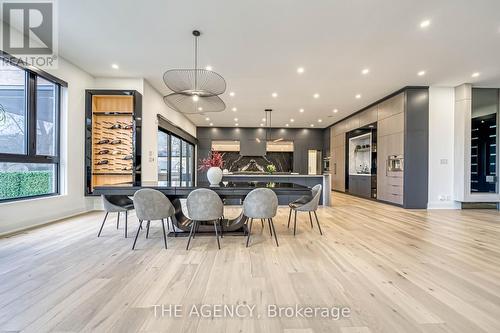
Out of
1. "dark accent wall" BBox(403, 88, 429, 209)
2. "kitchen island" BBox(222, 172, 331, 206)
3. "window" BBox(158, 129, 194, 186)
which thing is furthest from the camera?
"window" BBox(158, 129, 194, 186)

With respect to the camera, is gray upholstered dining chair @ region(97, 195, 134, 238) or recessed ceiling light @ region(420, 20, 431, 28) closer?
recessed ceiling light @ region(420, 20, 431, 28)

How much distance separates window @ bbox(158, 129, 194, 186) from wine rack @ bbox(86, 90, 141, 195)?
115 centimetres

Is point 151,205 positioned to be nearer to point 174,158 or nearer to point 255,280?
point 255,280

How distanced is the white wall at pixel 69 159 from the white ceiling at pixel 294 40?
0.36 metres

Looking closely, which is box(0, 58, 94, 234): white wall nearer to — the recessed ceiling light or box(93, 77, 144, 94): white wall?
box(93, 77, 144, 94): white wall

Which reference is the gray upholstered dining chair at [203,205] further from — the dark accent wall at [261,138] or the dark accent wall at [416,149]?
the dark accent wall at [261,138]

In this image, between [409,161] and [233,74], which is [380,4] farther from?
[409,161]

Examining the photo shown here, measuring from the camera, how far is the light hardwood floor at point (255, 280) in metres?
1.58

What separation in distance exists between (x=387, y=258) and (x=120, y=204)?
3902 millimetres

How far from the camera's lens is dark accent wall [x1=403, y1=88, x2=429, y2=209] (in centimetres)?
590

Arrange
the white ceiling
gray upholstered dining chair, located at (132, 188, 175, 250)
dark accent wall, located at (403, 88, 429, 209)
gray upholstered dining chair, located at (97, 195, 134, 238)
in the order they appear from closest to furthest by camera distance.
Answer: gray upholstered dining chair, located at (132, 188, 175, 250) → the white ceiling → gray upholstered dining chair, located at (97, 195, 134, 238) → dark accent wall, located at (403, 88, 429, 209)

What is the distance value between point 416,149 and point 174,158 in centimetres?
750

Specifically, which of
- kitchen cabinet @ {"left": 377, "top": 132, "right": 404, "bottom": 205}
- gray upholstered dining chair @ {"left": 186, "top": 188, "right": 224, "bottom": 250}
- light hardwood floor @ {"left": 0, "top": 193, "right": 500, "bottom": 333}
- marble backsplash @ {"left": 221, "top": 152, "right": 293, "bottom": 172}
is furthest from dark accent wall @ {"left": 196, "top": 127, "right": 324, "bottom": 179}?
gray upholstered dining chair @ {"left": 186, "top": 188, "right": 224, "bottom": 250}

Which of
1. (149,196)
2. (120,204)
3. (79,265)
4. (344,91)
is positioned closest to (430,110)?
(344,91)
